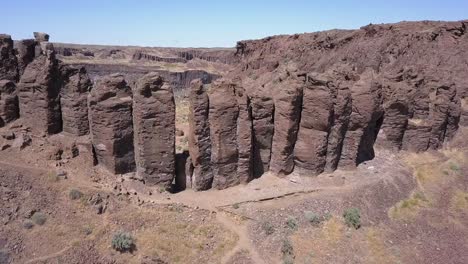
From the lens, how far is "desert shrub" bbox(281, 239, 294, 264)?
16464 mm

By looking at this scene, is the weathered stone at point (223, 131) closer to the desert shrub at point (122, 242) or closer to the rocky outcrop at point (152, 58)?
the desert shrub at point (122, 242)

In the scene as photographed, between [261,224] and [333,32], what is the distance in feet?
202

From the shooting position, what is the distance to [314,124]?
70.5ft

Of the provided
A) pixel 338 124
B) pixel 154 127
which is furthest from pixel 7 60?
pixel 338 124

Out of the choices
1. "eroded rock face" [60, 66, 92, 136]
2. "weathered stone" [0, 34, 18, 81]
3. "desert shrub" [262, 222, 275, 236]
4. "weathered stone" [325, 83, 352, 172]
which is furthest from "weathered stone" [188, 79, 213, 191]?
"weathered stone" [0, 34, 18, 81]

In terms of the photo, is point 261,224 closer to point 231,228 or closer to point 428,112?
point 231,228

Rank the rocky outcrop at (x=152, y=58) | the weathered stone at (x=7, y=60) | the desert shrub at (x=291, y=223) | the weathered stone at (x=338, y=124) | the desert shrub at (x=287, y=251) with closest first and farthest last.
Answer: the desert shrub at (x=287, y=251) → the desert shrub at (x=291, y=223) → the weathered stone at (x=7, y=60) → the weathered stone at (x=338, y=124) → the rocky outcrop at (x=152, y=58)

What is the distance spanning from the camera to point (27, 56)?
22.1 metres

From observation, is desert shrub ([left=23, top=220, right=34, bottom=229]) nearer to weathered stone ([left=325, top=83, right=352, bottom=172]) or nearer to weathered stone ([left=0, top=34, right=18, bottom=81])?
weathered stone ([left=0, top=34, right=18, bottom=81])

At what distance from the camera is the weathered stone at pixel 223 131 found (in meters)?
19.4

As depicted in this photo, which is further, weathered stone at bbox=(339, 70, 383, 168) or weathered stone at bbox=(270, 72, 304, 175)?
weathered stone at bbox=(339, 70, 383, 168)

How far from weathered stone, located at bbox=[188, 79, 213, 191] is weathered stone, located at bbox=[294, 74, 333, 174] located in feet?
17.3

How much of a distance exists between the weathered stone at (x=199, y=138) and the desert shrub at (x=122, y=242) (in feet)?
16.1

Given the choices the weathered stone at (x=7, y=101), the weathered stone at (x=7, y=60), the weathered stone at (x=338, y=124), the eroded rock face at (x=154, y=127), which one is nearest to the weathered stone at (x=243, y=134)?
the eroded rock face at (x=154, y=127)
